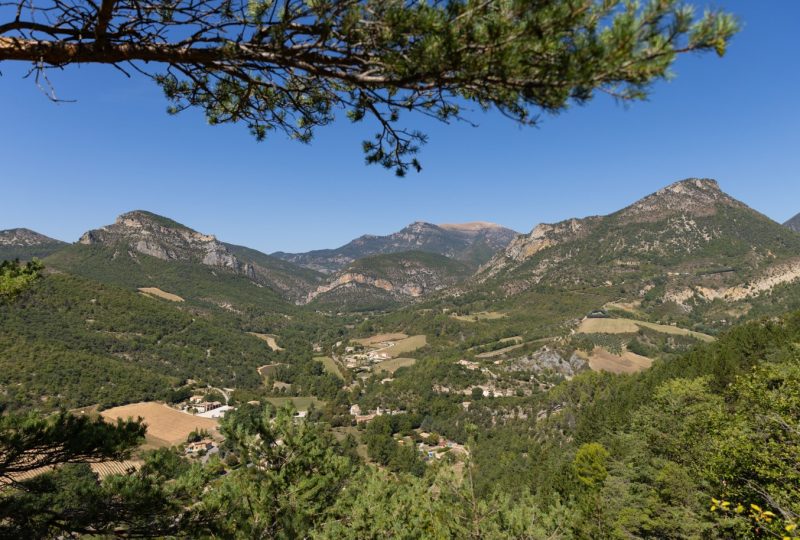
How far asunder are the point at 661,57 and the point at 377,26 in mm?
2714

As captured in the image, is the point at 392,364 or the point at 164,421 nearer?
the point at 164,421

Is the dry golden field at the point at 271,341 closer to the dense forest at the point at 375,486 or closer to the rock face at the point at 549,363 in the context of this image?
the rock face at the point at 549,363

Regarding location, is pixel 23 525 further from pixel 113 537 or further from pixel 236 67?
pixel 236 67

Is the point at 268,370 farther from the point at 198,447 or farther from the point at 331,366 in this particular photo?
the point at 198,447

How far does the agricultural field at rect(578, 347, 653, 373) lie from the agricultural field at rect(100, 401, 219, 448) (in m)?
95.2

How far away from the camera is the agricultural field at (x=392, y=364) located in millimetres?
137875

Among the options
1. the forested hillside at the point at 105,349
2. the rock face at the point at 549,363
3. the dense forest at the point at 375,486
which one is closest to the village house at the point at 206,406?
the forested hillside at the point at 105,349

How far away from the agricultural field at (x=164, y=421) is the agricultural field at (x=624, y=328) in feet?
382

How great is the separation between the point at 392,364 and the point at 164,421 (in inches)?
3045

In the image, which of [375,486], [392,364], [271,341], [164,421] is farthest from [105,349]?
[375,486]

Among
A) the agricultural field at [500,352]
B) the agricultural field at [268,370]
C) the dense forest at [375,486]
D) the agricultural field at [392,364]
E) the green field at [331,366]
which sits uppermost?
the dense forest at [375,486]

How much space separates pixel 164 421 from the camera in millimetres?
84625

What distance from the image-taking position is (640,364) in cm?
10481

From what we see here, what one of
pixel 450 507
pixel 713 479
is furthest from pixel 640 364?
pixel 450 507
